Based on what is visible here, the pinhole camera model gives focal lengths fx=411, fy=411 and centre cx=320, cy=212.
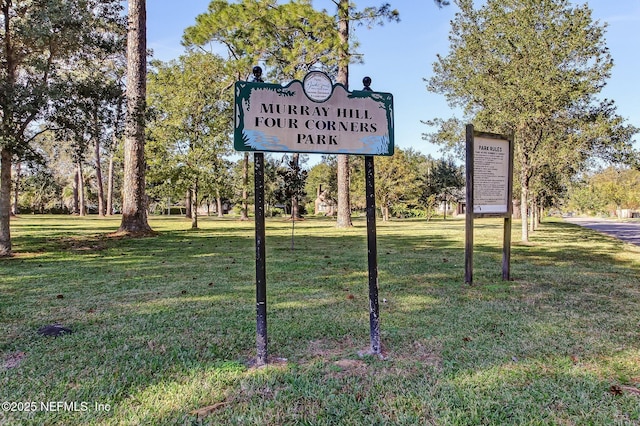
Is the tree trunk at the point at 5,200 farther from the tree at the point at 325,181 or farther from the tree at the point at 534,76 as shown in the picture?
the tree at the point at 325,181

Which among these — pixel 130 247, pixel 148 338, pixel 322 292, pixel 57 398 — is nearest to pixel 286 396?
pixel 57 398

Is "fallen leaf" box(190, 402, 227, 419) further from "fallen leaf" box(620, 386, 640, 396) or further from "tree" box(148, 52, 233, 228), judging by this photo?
"tree" box(148, 52, 233, 228)

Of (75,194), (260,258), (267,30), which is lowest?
(260,258)

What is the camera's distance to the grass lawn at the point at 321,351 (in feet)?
7.42

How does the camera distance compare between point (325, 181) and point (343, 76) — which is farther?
point (325, 181)

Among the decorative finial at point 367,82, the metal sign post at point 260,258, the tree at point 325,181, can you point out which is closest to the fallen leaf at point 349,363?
the metal sign post at point 260,258

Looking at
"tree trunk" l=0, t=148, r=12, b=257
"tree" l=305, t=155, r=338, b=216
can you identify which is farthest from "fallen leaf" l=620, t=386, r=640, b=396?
"tree" l=305, t=155, r=338, b=216

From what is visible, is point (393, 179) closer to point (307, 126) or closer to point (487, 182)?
point (487, 182)

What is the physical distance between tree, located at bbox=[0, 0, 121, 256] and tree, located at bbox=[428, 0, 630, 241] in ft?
32.4

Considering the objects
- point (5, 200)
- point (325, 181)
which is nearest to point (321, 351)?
point (5, 200)

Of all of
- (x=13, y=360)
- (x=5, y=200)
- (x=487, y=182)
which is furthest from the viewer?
(x=5, y=200)

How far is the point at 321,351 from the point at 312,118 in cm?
174

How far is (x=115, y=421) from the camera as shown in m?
2.14

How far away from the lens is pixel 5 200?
8.59 metres
